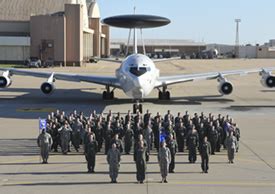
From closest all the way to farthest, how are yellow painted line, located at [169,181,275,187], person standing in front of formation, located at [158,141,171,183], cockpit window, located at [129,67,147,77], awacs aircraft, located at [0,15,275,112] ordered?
1. yellow painted line, located at [169,181,275,187]
2. person standing in front of formation, located at [158,141,171,183]
3. awacs aircraft, located at [0,15,275,112]
4. cockpit window, located at [129,67,147,77]

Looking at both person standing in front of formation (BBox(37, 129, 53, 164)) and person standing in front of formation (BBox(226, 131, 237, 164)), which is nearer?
person standing in front of formation (BBox(37, 129, 53, 164))

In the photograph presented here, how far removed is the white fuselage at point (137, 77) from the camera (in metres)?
34.4

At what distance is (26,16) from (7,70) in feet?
280

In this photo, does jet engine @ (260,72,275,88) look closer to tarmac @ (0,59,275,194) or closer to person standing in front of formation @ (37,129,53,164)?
tarmac @ (0,59,275,194)

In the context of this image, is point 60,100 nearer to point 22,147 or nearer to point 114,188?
point 22,147

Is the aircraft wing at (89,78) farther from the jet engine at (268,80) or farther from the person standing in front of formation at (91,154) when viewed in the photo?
the person standing in front of formation at (91,154)

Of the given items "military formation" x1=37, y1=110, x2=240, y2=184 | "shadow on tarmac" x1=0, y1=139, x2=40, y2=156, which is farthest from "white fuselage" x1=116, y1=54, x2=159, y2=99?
"shadow on tarmac" x1=0, y1=139, x2=40, y2=156

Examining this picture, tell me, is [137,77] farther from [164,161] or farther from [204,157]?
[164,161]

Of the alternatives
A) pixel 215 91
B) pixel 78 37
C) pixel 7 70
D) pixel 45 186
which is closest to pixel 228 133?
pixel 45 186

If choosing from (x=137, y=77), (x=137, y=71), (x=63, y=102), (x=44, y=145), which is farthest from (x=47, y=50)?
(x=44, y=145)

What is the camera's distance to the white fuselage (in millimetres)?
34438

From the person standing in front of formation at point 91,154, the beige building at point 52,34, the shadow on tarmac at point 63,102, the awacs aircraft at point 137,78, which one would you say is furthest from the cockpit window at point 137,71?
the beige building at point 52,34

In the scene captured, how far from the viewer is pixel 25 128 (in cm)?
2848

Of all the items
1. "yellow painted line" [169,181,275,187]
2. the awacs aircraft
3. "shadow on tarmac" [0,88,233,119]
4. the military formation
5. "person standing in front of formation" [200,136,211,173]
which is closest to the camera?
"yellow painted line" [169,181,275,187]
